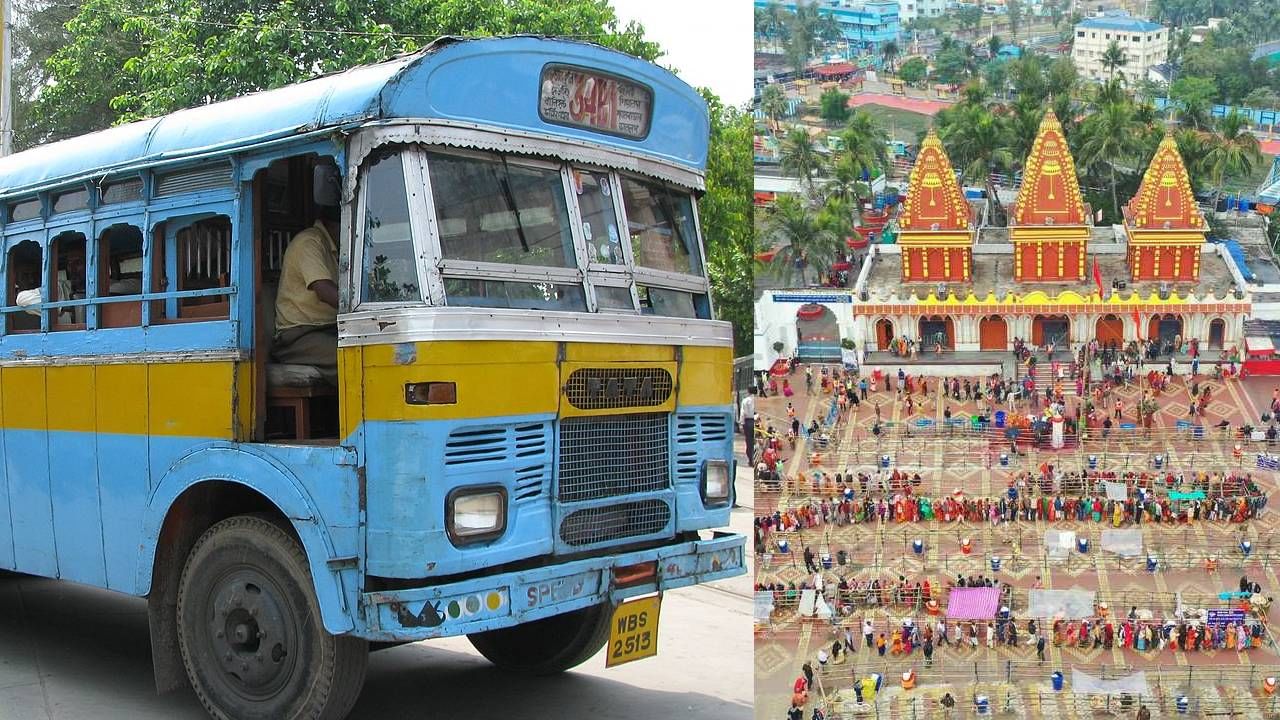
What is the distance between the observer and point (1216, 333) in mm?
10578

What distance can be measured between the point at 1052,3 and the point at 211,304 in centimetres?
786

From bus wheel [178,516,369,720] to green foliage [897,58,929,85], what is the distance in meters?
7.34

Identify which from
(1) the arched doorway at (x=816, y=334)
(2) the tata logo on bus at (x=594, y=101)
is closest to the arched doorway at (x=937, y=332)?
(1) the arched doorway at (x=816, y=334)

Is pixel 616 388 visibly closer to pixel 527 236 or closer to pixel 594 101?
pixel 527 236

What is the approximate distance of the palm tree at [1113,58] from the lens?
10344mm

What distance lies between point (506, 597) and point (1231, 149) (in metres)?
8.19

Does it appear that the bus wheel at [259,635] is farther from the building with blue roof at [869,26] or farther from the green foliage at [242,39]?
the green foliage at [242,39]

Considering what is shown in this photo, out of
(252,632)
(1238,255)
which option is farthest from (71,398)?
(1238,255)

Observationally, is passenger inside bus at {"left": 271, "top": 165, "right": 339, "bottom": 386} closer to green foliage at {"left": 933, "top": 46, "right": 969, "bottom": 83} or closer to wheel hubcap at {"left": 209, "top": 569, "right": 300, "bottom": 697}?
wheel hubcap at {"left": 209, "top": 569, "right": 300, "bottom": 697}

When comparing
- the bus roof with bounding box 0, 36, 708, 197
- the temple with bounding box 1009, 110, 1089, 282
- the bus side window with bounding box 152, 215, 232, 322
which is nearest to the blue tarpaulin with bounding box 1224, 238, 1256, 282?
the temple with bounding box 1009, 110, 1089, 282

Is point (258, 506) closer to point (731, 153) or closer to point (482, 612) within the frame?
point (482, 612)

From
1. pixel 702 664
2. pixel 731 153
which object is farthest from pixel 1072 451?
pixel 731 153

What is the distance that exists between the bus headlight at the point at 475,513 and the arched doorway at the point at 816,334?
6.39 m

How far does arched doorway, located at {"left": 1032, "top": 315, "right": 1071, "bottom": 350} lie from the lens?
11.0m
